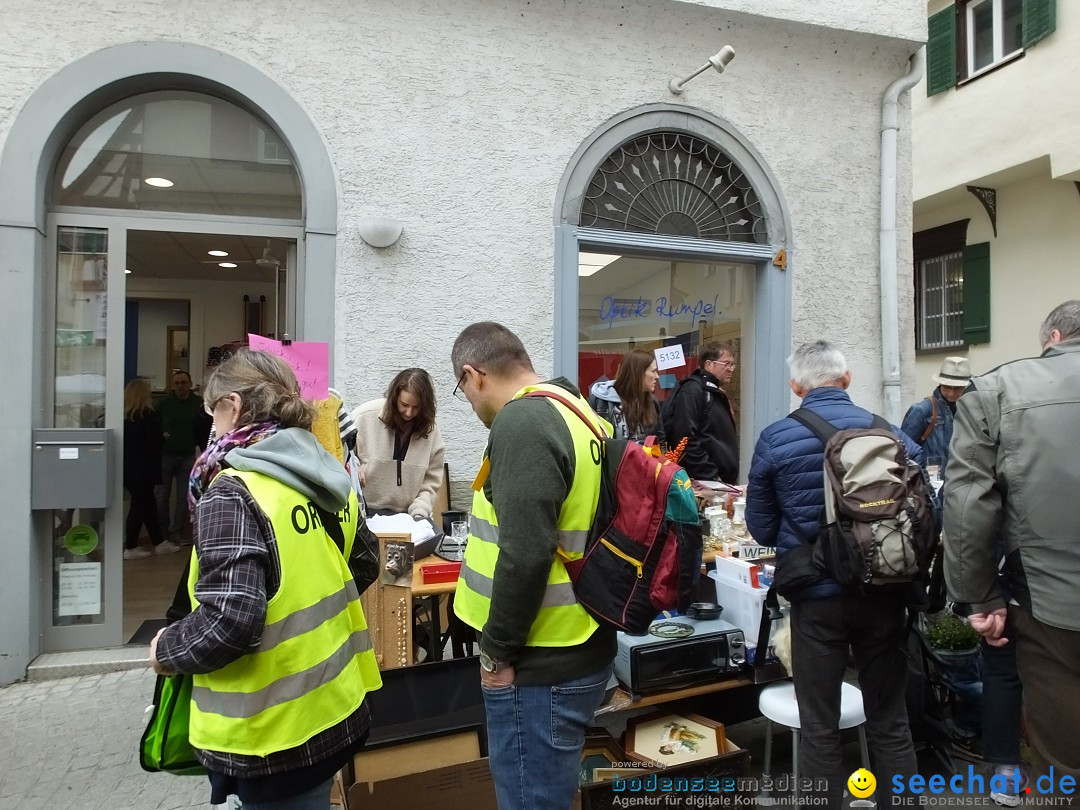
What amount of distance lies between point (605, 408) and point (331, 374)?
185cm

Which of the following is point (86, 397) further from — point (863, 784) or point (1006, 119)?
point (1006, 119)

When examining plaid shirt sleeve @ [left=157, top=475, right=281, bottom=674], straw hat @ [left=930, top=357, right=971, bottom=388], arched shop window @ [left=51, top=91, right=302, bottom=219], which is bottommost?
plaid shirt sleeve @ [left=157, top=475, right=281, bottom=674]

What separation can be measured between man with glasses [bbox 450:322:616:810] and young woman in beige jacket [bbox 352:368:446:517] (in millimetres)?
2035

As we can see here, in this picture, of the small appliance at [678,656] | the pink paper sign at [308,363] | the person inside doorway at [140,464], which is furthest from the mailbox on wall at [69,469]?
the small appliance at [678,656]

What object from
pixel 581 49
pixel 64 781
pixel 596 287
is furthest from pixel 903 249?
pixel 64 781

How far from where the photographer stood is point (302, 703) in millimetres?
1762

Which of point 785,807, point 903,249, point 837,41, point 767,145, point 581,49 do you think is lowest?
point 785,807

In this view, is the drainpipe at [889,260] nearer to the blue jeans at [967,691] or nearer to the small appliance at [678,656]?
the blue jeans at [967,691]

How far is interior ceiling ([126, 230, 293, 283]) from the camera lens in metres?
6.01

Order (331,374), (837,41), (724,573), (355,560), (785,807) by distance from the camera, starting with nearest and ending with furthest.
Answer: (355,560), (785,807), (724,573), (331,374), (837,41)

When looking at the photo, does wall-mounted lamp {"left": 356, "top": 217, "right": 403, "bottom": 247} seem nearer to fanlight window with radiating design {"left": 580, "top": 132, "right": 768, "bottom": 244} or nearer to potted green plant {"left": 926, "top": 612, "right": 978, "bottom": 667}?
fanlight window with radiating design {"left": 580, "top": 132, "right": 768, "bottom": 244}

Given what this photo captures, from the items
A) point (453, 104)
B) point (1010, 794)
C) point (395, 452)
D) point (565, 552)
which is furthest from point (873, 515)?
point (453, 104)

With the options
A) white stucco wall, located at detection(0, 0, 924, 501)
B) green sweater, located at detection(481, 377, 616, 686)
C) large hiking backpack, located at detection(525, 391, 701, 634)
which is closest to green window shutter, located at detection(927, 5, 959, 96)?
white stucco wall, located at detection(0, 0, 924, 501)

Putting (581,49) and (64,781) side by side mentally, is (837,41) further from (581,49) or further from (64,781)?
(64,781)
